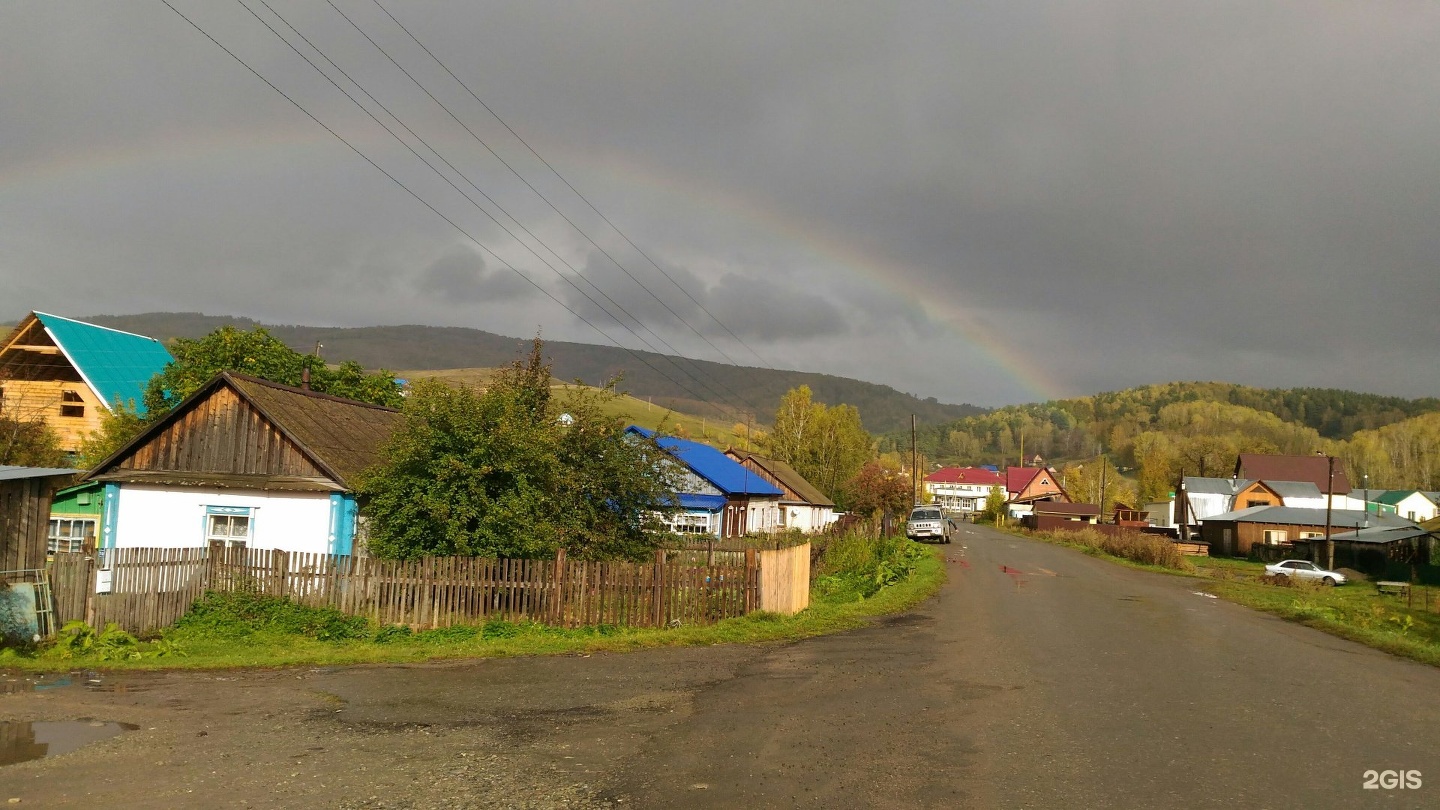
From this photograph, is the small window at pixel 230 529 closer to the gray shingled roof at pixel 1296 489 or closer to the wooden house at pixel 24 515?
the wooden house at pixel 24 515

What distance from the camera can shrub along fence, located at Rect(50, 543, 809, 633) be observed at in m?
17.5

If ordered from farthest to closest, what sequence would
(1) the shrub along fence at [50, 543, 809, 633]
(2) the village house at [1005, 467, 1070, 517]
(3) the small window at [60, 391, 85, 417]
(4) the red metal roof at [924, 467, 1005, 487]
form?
(4) the red metal roof at [924, 467, 1005, 487]
(2) the village house at [1005, 467, 1070, 517]
(3) the small window at [60, 391, 85, 417]
(1) the shrub along fence at [50, 543, 809, 633]

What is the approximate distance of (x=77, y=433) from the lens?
39.2 meters

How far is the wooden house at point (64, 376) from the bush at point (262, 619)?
24.6 metres

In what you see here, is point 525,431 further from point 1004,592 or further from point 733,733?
point 1004,592

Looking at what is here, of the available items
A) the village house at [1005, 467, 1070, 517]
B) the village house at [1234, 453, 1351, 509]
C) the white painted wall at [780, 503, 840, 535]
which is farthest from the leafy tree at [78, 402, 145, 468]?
the village house at [1005, 467, 1070, 517]

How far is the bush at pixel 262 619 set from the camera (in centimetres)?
1728

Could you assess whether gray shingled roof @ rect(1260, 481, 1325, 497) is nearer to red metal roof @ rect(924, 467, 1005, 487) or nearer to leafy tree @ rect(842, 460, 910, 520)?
leafy tree @ rect(842, 460, 910, 520)

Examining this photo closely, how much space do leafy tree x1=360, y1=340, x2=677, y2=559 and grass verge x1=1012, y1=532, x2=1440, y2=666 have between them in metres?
15.2

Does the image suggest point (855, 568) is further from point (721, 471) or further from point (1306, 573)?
point (1306, 573)

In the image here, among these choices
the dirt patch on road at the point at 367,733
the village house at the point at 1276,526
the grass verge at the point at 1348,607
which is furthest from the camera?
the village house at the point at 1276,526

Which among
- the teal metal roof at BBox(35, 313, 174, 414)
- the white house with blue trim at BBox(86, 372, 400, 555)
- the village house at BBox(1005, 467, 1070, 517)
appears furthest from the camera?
the village house at BBox(1005, 467, 1070, 517)

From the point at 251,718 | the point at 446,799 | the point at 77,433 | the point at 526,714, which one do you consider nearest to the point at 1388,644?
the point at 526,714

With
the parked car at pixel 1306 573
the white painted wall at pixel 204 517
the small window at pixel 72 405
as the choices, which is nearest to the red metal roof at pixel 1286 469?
the parked car at pixel 1306 573
